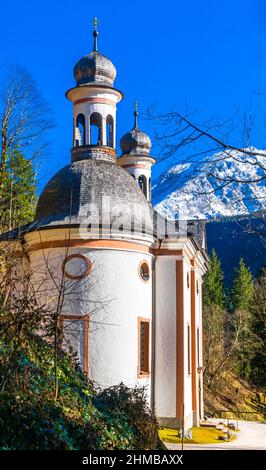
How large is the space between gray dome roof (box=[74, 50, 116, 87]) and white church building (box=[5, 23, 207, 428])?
0.04 meters

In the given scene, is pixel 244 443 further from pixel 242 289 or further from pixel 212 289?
pixel 242 289

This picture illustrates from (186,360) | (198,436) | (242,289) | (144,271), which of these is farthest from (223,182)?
(242,289)

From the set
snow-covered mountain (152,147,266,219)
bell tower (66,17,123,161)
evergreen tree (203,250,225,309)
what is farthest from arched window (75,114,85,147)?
evergreen tree (203,250,225,309)

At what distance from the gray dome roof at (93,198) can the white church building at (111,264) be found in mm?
36

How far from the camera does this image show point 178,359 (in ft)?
68.2

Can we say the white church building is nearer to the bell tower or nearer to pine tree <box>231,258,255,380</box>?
the bell tower

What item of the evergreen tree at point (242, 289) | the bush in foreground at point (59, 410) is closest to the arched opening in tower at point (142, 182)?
the bush in foreground at point (59, 410)

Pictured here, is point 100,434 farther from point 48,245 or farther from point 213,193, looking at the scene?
point 48,245

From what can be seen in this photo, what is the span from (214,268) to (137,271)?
44482 mm

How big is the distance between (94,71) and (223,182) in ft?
53.9

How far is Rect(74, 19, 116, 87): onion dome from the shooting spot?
23.0m

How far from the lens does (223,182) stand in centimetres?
766

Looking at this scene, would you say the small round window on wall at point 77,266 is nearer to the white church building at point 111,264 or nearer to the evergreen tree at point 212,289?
the white church building at point 111,264

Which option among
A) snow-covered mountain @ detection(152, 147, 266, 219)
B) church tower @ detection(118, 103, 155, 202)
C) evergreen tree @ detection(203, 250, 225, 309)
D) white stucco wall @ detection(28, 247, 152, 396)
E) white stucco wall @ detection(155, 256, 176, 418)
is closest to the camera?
snow-covered mountain @ detection(152, 147, 266, 219)
